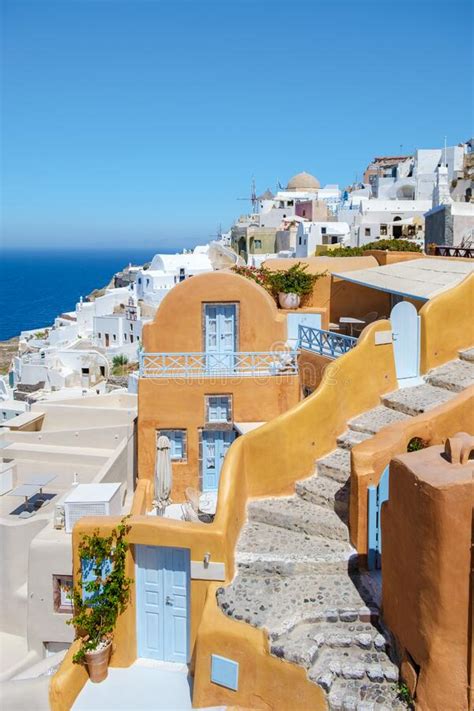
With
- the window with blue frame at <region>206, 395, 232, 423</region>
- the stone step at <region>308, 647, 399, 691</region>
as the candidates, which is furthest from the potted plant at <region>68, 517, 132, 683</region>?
the window with blue frame at <region>206, 395, 232, 423</region>

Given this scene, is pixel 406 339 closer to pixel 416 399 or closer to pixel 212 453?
pixel 416 399

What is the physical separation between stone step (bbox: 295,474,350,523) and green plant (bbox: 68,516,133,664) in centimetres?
332

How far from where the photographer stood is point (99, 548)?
7.96 m

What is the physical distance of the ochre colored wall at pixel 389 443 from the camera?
8.72m

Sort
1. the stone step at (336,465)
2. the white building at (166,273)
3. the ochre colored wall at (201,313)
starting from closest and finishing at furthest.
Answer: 1. the stone step at (336,465)
2. the ochre colored wall at (201,313)
3. the white building at (166,273)

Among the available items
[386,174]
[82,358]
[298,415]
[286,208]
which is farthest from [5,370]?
[298,415]

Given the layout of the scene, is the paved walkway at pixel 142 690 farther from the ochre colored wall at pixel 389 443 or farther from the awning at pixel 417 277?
the awning at pixel 417 277

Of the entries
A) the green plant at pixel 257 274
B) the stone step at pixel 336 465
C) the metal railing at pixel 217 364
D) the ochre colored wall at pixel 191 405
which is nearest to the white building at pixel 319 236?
the green plant at pixel 257 274

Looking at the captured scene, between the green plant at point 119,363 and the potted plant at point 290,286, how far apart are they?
118 feet

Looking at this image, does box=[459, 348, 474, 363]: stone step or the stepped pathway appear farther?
box=[459, 348, 474, 363]: stone step

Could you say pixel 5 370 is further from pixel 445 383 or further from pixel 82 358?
pixel 445 383

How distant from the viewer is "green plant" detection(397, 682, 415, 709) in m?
6.47

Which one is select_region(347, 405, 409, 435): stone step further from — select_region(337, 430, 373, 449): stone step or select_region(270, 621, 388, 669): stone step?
select_region(270, 621, 388, 669): stone step

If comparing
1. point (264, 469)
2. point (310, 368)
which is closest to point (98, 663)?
point (264, 469)
